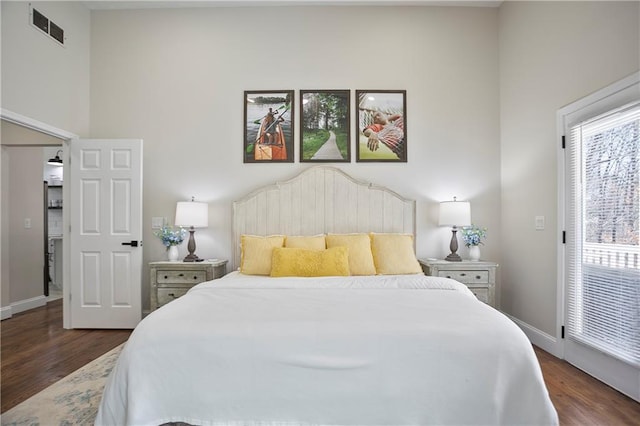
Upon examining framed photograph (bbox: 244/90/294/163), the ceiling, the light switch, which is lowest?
the light switch

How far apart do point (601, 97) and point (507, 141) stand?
125 cm

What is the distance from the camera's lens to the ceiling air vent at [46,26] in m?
3.33

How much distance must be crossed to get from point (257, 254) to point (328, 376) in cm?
176

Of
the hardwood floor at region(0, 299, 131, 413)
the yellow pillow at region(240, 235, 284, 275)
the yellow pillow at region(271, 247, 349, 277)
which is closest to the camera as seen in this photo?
the hardwood floor at region(0, 299, 131, 413)

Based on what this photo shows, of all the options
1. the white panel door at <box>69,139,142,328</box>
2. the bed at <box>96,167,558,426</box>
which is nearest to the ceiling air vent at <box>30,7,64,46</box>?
the white panel door at <box>69,139,142,328</box>

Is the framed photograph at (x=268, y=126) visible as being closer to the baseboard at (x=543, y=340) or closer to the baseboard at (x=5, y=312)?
the baseboard at (x=543, y=340)

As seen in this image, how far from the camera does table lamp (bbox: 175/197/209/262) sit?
3.58 m

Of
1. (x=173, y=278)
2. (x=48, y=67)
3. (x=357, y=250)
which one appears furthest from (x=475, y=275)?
(x=48, y=67)

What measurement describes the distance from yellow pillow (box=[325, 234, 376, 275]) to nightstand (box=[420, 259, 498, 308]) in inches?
27.6

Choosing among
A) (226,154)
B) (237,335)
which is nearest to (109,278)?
(226,154)

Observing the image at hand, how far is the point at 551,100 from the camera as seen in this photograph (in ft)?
10.0

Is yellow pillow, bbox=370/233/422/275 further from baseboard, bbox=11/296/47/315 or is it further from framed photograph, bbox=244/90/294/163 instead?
baseboard, bbox=11/296/47/315

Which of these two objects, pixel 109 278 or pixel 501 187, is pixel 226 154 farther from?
pixel 501 187

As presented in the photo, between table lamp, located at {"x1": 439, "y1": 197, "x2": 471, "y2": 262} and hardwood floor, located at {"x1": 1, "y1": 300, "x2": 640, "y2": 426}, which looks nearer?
hardwood floor, located at {"x1": 1, "y1": 300, "x2": 640, "y2": 426}
